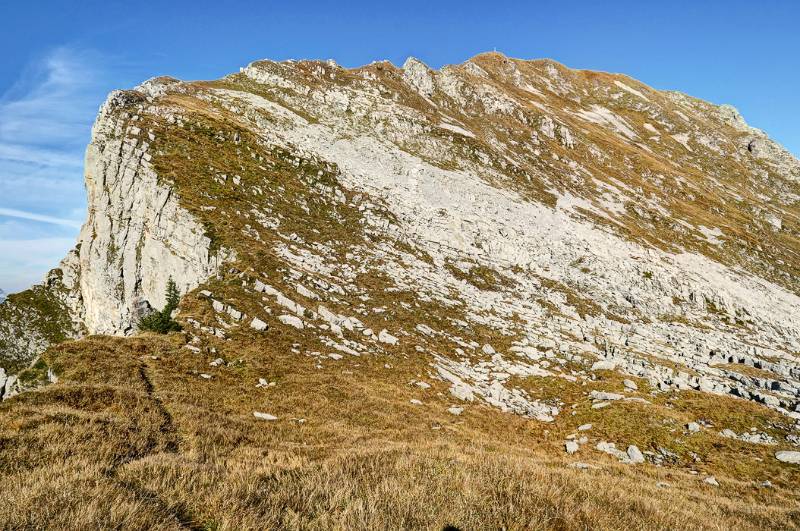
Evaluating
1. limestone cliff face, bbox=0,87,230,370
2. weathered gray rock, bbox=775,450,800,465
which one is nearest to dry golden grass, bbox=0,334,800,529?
weathered gray rock, bbox=775,450,800,465

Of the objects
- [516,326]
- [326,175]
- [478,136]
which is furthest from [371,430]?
[478,136]

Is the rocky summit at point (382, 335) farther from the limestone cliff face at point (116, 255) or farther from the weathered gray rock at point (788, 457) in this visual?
the limestone cliff face at point (116, 255)

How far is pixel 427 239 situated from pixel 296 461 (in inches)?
1253

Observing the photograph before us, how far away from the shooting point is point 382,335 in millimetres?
25016

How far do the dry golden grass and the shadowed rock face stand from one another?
381cm

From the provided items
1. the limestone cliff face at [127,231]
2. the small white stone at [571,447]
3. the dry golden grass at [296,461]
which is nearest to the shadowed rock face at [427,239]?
the limestone cliff face at [127,231]

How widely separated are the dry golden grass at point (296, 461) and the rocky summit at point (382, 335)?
0.27 ft

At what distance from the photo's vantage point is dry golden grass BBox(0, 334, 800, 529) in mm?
6207

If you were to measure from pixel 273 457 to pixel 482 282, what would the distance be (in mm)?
27987

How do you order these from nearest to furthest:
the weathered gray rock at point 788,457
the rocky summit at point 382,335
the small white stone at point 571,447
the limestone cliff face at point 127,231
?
1. the rocky summit at point 382,335
2. the weathered gray rock at point 788,457
3. the small white stone at point 571,447
4. the limestone cliff face at point 127,231

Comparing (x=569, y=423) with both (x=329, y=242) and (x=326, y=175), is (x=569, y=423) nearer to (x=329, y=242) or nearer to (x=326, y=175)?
(x=329, y=242)

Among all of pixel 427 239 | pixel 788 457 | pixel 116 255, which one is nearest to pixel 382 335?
pixel 427 239

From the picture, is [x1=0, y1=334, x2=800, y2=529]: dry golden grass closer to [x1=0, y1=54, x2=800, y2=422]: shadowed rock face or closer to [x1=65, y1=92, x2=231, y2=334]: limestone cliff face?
[x1=0, y1=54, x2=800, y2=422]: shadowed rock face

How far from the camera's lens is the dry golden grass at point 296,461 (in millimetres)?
6207
